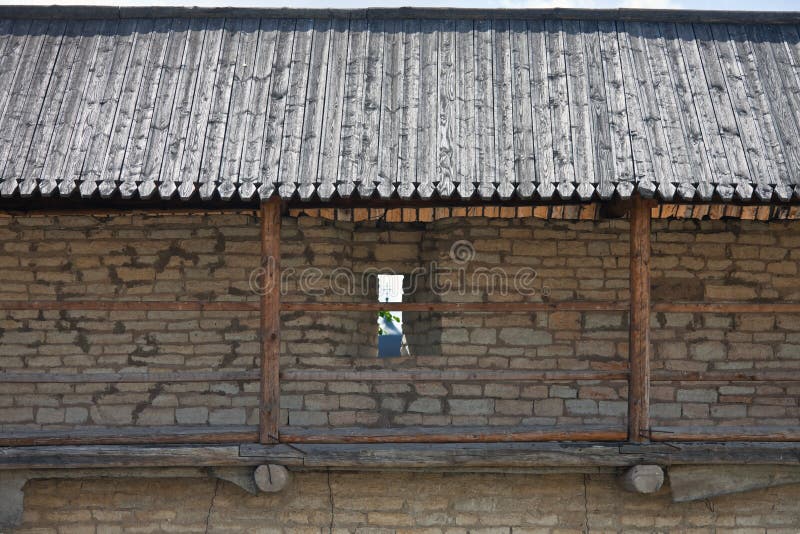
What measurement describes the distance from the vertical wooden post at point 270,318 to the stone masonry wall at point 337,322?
5.59 feet

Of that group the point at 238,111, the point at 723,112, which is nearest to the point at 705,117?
the point at 723,112

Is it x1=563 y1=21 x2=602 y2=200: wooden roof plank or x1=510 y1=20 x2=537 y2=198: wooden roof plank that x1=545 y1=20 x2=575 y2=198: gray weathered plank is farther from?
x1=510 y1=20 x2=537 y2=198: wooden roof plank

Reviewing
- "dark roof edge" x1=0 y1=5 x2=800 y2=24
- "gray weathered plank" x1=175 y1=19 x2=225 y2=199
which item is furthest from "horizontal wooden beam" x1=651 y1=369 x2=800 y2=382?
"gray weathered plank" x1=175 y1=19 x2=225 y2=199

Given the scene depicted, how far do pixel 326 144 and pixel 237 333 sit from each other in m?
2.36

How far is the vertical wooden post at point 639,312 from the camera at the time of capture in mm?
7324

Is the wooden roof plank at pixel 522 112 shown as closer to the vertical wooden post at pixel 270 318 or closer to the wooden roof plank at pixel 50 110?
the vertical wooden post at pixel 270 318

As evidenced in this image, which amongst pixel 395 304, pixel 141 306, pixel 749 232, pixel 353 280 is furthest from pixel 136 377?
pixel 749 232

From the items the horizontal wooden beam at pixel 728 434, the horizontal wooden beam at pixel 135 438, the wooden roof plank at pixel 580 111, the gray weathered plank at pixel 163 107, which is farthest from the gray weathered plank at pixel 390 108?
the horizontal wooden beam at pixel 728 434

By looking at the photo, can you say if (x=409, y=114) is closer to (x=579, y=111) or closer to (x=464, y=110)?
(x=464, y=110)

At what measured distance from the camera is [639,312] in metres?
7.33

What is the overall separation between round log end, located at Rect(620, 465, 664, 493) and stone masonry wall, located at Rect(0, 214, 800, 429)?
1.68m

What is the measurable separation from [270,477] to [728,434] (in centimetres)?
307

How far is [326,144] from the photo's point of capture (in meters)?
7.43

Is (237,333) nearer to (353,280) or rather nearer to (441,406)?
(353,280)
